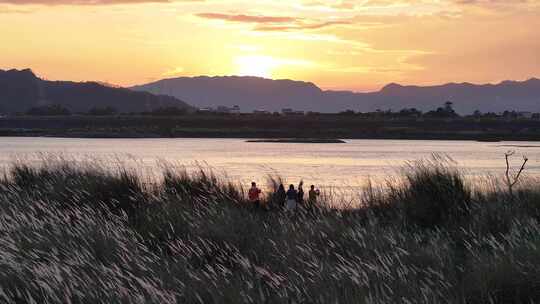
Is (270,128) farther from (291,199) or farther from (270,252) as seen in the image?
(270,252)

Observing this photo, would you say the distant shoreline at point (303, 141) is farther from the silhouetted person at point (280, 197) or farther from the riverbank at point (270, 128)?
the silhouetted person at point (280, 197)

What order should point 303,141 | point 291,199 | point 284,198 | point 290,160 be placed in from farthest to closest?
point 303,141 → point 290,160 → point 284,198 → point 291,199

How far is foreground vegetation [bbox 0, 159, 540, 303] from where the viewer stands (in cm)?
707

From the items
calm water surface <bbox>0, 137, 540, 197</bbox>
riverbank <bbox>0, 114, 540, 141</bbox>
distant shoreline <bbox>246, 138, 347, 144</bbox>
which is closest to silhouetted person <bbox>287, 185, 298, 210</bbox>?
calm water surface <bbox>0, 137, 540, 197</bbox>

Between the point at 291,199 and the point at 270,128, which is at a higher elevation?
the point at 291,199

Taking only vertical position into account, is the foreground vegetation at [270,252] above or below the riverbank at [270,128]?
above

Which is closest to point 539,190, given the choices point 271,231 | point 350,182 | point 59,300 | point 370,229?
point 370,229

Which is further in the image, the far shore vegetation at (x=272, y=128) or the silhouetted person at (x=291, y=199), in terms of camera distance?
the far shore vegetation at (x=272, y=128)

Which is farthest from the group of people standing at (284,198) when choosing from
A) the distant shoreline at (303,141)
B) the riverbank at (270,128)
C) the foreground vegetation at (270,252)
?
the riverbank at (270,128)

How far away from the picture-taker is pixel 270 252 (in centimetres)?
920

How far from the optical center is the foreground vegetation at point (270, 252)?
23.2 feet

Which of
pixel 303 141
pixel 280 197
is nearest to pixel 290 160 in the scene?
pixel 280 197

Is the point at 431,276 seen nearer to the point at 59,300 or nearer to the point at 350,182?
the point at 59,300

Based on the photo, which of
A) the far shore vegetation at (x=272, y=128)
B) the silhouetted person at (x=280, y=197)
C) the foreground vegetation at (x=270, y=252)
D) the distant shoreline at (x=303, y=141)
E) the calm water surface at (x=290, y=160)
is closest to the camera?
the foreground vegetation at (x=270, y=252)
